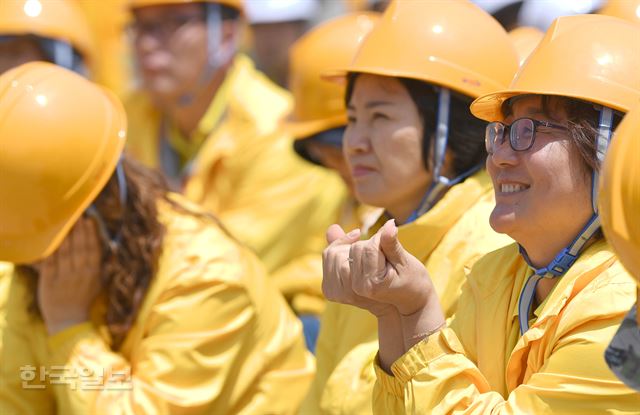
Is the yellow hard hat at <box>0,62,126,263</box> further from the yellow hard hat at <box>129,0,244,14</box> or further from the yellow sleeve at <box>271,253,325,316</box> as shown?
the yellow hard hat at <box>129,0,244,14</box>

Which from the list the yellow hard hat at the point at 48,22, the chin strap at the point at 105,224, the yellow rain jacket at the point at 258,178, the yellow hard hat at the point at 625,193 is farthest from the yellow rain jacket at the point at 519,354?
the yellow hard hat at the point at 48,22

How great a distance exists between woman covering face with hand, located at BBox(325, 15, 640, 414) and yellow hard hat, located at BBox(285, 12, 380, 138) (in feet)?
7.83

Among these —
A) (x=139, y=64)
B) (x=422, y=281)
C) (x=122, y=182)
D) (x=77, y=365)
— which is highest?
(x=422, y=281)

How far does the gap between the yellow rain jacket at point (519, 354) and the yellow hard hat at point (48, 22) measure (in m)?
2.89

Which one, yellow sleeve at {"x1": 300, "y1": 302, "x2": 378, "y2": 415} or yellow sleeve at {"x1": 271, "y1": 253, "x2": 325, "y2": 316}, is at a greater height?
yellow sleeve at {"x1": 300, "y1": 302, "x2": 378, "y2": 415}

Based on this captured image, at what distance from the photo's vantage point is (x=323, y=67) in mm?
5188

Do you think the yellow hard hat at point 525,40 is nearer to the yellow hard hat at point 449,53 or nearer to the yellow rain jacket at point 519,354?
the yellow hard hat at point 449,53

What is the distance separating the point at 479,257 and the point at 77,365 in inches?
51.7

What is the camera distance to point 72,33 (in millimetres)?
5418

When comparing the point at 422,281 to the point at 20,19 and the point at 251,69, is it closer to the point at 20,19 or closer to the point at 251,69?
the point at 20,19

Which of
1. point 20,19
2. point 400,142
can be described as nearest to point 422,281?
point 400,142

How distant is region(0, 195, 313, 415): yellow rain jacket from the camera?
3613mm

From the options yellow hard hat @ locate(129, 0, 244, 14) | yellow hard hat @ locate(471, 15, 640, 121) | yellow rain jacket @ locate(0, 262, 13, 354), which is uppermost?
yellow hard hat @ locate(471, 15, 640, 121)

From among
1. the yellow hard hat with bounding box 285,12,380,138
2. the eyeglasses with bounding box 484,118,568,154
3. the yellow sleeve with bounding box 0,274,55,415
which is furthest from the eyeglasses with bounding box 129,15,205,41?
the eyeglasses with bounding box 484,118,568,154
